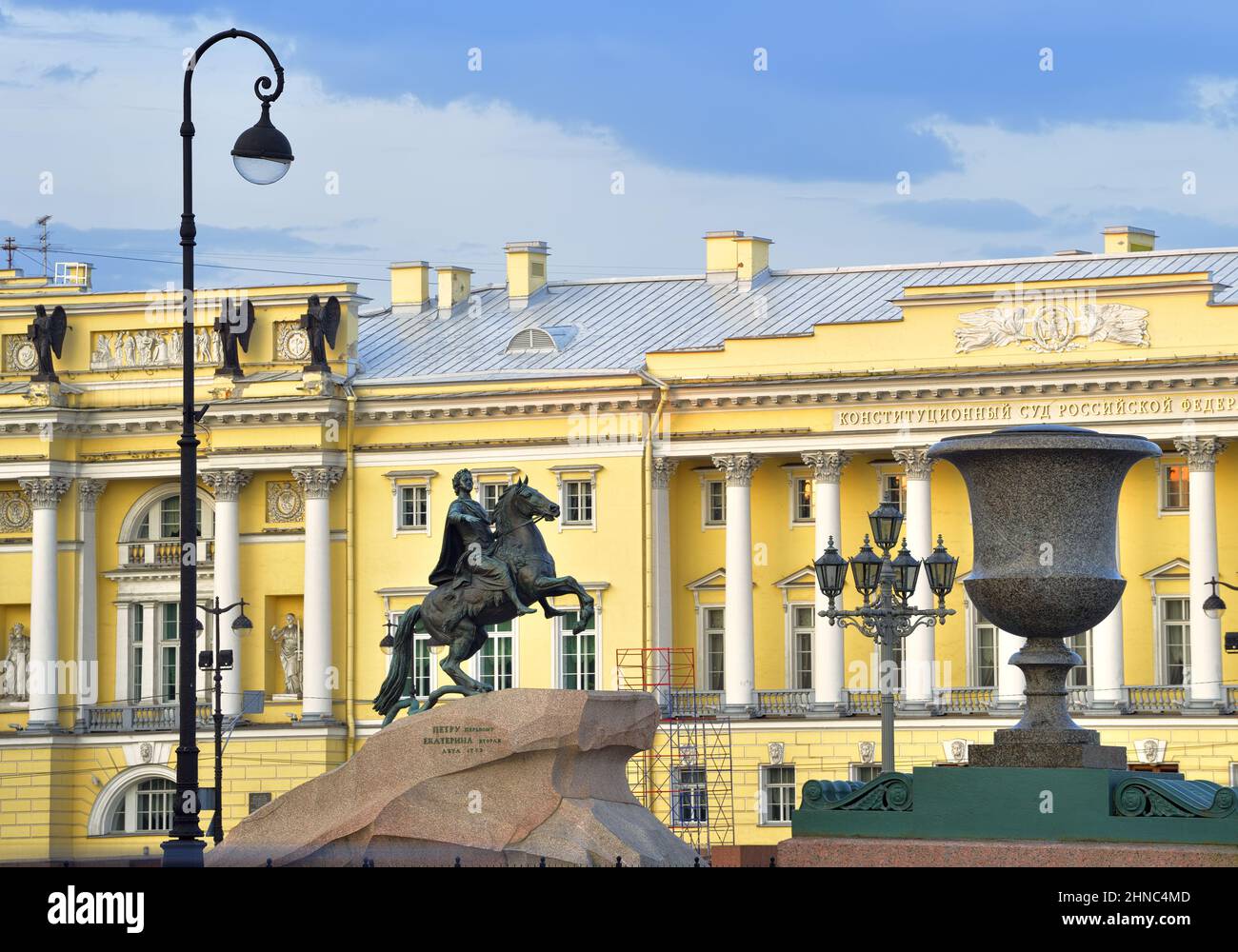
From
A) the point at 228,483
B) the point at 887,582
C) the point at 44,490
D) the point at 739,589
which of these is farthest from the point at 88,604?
the point at 887,582

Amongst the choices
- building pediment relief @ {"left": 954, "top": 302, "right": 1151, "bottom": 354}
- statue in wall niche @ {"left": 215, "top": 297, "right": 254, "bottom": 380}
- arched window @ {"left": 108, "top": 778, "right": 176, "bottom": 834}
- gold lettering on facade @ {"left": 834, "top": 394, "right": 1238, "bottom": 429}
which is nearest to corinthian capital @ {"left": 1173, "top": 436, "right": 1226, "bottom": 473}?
gold lettering on facade @ {"left": 834, "top": 394, "right": 1238, "bottom": 429}

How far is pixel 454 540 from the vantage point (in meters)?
31.7

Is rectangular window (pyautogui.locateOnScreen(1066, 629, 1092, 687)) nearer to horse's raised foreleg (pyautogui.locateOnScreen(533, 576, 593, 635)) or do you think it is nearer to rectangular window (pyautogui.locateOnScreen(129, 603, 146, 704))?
rectangular window (pyautogui.locateOnScreen(129, 603, 146, 704))

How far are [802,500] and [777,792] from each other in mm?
6209

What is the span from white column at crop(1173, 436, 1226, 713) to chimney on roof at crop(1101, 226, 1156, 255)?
7688 mm

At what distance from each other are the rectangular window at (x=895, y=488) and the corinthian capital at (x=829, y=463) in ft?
4.12

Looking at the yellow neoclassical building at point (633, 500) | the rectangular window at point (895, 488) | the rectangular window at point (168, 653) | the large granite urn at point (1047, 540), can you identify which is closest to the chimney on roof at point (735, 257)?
the yellow neoclassical building at point (633, 500)

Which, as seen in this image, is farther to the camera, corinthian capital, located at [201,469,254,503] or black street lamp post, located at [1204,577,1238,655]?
corinthian capital, located at [201,469,254,503]

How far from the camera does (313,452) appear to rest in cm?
6400

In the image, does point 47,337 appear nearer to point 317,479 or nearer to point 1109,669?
point 317,479

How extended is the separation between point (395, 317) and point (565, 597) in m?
13.7

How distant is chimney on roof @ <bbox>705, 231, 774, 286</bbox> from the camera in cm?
6712
